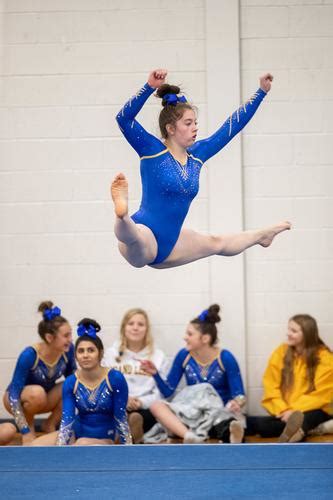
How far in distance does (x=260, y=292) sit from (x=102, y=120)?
1.62 meters

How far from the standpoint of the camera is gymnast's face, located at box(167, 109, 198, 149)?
3.65m

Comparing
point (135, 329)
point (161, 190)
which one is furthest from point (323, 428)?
point (161, 190)

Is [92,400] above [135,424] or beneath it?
above

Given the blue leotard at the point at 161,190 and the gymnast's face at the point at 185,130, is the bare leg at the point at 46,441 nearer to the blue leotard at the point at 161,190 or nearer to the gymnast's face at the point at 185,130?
the blue leotard at the point at 161,190

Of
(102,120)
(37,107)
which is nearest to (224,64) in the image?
(102,120)

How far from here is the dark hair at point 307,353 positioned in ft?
19.3

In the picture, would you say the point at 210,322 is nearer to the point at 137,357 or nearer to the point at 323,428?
the point at 137,357

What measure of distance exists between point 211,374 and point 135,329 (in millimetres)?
581

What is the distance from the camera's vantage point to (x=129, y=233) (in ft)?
11.1

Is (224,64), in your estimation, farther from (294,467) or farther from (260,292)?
(294,467)

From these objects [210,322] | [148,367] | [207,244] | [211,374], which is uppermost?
[207,244]

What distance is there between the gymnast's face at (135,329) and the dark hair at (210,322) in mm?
346

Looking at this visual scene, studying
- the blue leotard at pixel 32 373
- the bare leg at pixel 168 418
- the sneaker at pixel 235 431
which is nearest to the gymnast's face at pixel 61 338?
the blue leotard at pixel 32 373

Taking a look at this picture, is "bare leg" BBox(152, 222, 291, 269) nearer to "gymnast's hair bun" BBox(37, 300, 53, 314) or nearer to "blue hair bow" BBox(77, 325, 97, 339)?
"blue hair bow" BBox(77, 325, 97, 339)
